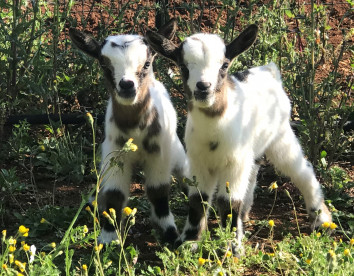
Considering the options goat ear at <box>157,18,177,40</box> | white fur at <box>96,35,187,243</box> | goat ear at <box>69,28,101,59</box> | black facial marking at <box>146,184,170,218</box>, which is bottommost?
black facial marking at <box>146,184,170,218</box>

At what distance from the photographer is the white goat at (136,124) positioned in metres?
5.26

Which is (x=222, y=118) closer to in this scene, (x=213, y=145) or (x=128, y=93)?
(x=213, y=145)

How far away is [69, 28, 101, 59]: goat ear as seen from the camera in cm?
548

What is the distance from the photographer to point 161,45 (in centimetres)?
531

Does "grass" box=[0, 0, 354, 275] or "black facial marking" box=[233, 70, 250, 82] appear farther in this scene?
"black facial marking" box=[233, 70, 250, 82]

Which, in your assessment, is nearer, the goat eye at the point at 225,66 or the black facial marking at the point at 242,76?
the goat eye at the point at 225,66

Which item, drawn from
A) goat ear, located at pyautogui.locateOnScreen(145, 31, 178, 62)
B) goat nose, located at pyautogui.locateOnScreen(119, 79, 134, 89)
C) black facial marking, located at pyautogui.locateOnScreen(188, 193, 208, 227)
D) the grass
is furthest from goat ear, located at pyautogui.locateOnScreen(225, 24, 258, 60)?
black facial marking, located at pyautogui.locateOnScreen(188, 193, 208, 227)

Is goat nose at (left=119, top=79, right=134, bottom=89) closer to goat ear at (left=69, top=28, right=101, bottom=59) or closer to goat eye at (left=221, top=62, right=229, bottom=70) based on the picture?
goat ear at (left=69, top=28, right=101, bottom=59)

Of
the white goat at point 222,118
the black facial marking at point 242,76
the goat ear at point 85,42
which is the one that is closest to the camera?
the white goat at point 222,118

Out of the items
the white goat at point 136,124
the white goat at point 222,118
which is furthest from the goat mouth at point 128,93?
the white goat at point 222,118

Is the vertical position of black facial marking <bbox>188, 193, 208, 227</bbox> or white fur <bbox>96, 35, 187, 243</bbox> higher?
white fur <bbox>96, 35, 187, 243</bbox>

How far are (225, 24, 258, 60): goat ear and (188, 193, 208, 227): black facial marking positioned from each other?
1.01 metres

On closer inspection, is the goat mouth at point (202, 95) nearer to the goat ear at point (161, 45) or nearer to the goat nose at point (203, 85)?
the goat nose at point (203, 85)

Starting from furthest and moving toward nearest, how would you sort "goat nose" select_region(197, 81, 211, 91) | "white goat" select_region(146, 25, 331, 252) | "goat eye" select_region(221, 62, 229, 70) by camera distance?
1. "goat eye" select_region(221, 62, 229, 70)
2. "white goat" select_region(146, 25, 331, 252)
3. "goat nose" select_region(197, 81, 211, 91)
